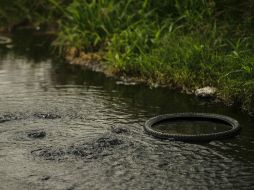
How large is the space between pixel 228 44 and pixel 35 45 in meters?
8.79

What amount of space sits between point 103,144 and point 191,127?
193cm

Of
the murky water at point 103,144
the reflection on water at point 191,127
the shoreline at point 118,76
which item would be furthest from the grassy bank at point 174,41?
the reflection on water at point 191,127

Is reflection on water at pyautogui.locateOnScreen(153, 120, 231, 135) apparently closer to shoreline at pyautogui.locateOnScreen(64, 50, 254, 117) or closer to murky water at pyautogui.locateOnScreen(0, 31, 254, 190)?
murky water at pyautogui.locateOnScreen(0, 31, 254, 190)

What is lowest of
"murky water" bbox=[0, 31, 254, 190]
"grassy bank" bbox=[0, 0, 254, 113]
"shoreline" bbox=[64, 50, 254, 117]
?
"murky water" bbox=[0, 31, 254, 190]

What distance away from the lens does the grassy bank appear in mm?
11398

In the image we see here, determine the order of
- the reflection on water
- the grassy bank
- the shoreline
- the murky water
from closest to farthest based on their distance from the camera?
the murky water < the reflection on water < the shoreline < the grassy bank

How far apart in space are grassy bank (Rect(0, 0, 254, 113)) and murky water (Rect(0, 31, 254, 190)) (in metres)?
0.53

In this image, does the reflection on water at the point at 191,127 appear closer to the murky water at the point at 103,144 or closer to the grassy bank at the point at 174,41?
the murky water at the point at 103,144

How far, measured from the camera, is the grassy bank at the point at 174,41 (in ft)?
37.4

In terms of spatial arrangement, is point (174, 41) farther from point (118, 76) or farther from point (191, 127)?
point (191, 127)

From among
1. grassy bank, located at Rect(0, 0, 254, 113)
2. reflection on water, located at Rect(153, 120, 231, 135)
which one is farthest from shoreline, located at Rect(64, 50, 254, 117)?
reflection on water, located at Rect(153, 120, 231, 135)

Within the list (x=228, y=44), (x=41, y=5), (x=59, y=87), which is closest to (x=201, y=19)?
(x=228, y=44)

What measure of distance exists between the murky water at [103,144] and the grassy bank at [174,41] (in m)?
0.53

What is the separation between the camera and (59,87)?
1286 cm
